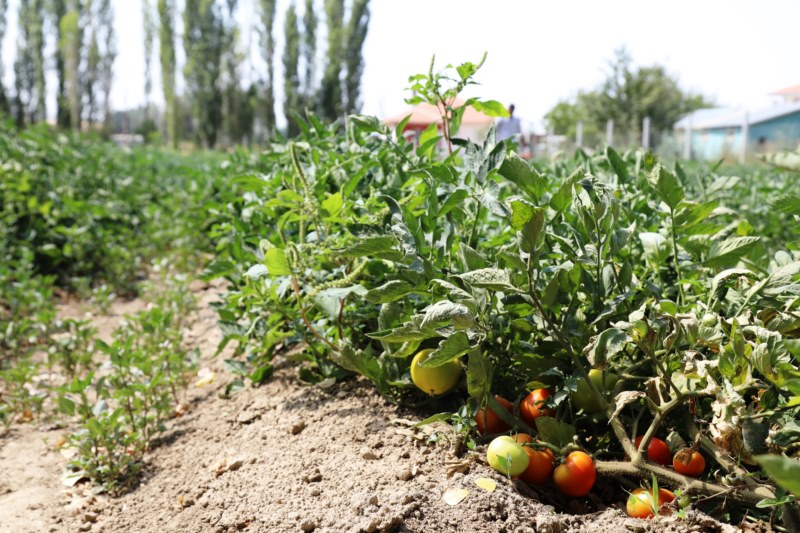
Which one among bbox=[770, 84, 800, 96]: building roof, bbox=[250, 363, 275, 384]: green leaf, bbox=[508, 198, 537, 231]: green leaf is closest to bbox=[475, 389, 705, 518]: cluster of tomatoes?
bbox=[508, 198, 537, 231]: green leaf

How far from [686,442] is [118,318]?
3.80 meters

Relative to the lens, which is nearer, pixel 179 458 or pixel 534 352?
pixel 534 352

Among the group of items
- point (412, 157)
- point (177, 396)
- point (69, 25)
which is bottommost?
point (177, 396)

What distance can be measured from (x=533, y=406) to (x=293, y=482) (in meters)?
0.60

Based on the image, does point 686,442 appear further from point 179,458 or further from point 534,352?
point 179,458

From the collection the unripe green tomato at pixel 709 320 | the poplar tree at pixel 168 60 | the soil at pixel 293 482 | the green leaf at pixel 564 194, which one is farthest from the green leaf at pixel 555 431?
the poplar tree at pixel 168 60

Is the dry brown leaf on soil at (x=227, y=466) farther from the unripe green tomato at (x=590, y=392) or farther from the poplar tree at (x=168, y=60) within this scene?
the poplar tree at (x=168, y=60)

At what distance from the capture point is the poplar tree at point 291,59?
40.1m

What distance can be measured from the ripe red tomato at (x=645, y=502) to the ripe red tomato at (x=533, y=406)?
0.28 m

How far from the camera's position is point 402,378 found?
74.7 inches

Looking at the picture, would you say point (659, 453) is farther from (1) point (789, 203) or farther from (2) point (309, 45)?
(2) point (309, 45)

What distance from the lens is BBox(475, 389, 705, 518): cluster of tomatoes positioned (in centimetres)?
139

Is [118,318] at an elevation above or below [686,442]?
below

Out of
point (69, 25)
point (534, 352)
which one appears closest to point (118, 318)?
point (534, 352)
